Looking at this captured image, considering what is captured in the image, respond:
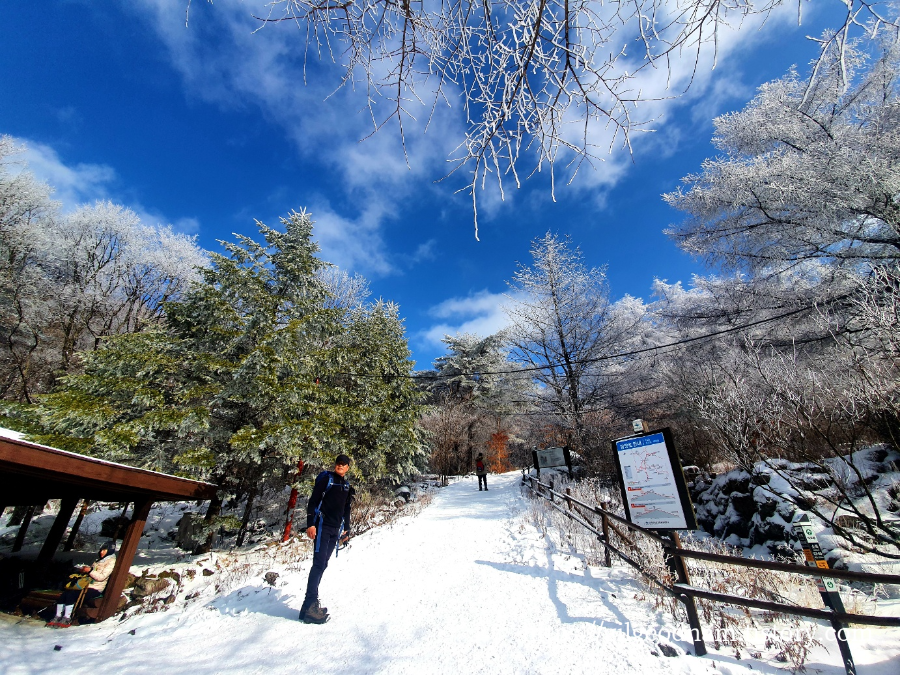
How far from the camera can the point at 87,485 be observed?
16.3ft

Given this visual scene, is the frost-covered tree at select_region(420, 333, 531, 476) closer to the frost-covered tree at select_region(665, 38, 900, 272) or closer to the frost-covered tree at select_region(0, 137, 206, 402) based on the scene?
the frost-covered tree at select_region(665, 38, 900, 272)

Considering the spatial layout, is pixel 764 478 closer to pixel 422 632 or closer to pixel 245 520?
pixel 422 632

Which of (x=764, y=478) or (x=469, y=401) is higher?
(x=469, y=401)

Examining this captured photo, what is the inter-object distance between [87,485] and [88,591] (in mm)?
1405

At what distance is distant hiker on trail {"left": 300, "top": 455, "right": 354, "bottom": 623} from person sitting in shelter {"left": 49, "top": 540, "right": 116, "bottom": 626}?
10.3 ft

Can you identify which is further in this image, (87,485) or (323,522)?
(87,485)

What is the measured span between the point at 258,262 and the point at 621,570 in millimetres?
11106

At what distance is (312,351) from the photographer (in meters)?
9.70

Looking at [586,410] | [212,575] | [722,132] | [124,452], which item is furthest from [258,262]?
[722,132]

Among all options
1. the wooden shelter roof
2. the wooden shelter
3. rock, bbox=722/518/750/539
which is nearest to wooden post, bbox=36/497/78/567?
the wooden shelter

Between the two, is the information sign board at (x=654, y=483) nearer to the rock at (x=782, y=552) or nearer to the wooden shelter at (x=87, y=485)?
the rock at (x=782, y=552)

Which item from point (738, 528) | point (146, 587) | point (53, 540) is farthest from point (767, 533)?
point (53, 540)

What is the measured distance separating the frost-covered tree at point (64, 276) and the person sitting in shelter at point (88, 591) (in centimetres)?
1142

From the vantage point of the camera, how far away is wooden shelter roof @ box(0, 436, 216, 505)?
365cm
